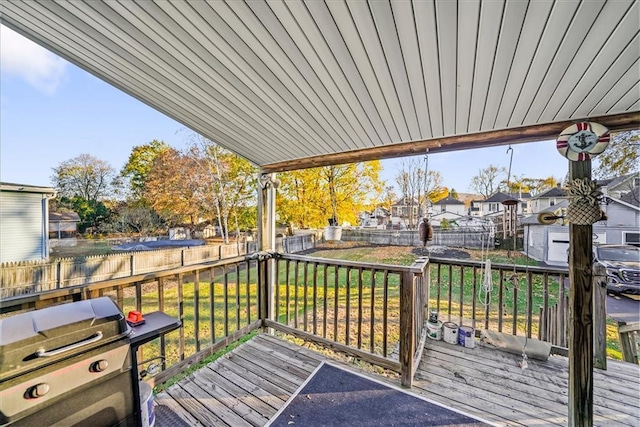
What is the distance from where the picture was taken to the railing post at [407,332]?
2.04m

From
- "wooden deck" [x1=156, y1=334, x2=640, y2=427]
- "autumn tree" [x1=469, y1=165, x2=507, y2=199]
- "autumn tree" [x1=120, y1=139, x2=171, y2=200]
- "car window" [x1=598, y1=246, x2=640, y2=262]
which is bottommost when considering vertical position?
"wooden deck" [x1=156, y1=334, x2=640, y2=427]

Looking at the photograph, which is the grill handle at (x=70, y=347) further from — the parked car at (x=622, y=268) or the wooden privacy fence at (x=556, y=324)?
the parked car at (x=622, y=268)

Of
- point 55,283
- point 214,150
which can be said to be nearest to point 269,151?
point 55,283

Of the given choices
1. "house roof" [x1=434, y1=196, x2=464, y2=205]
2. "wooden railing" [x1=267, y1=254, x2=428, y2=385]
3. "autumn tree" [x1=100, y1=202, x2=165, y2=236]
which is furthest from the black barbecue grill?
"autumn tree" [x1=100, y1=202, x2=165, y2=236]

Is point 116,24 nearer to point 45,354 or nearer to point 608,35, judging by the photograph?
point 45,354

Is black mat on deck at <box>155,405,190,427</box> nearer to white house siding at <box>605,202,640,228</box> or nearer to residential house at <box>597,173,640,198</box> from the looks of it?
residential house at <box>597,173,640,198</box>

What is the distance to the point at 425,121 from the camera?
1959 mm

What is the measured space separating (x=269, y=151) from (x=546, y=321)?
3599 mm

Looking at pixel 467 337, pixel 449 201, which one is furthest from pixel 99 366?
pixel 449 201

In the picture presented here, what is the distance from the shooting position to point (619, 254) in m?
4.49

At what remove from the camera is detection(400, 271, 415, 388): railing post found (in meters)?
2.04

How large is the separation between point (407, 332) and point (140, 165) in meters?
13.1

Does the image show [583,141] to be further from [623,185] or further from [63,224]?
[63,224]

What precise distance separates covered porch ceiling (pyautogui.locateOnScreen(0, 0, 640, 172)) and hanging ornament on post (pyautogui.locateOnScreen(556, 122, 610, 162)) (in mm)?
131
